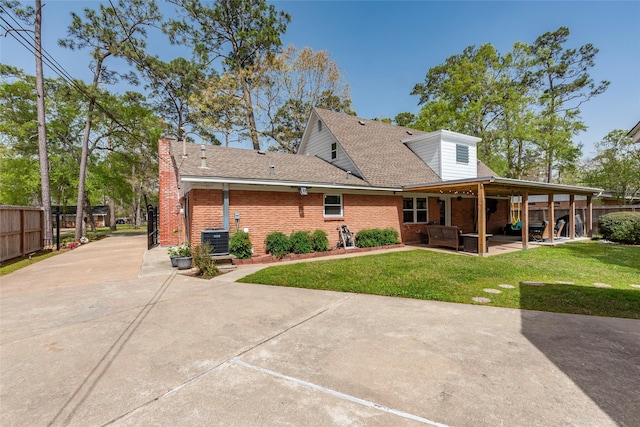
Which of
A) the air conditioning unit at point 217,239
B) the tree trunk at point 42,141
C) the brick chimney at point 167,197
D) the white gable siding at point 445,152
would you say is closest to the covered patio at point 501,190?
the white gable siding at point 445,152

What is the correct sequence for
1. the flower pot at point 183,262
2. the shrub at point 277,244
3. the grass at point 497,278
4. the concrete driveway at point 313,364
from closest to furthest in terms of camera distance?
the concrete driveway at point 313,364 → the grass at point 497,278 → the flower pot at point 183,262 → the shrub at point 277,244

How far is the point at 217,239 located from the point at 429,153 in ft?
43.3

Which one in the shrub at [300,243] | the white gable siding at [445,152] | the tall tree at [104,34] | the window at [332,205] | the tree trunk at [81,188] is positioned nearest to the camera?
the shrub at [300,243]

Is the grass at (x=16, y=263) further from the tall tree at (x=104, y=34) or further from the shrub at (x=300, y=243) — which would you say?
the shrub at (x=300, y=243)

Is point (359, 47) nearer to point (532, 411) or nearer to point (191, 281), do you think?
point (191, 281)

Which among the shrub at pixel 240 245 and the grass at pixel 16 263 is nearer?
the grass at pixel 16 263

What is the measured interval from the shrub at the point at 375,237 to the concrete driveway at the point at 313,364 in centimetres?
668

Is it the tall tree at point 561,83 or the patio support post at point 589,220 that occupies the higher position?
the tall tree at point 561,83

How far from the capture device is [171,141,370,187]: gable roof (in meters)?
9.55

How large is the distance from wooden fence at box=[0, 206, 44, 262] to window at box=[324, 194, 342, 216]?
39.5 ft

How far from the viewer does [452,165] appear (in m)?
16.2

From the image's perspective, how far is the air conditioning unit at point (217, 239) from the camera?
28.6 feet

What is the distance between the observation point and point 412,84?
31.6 m

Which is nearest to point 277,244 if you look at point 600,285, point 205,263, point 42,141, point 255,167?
point 205,263
